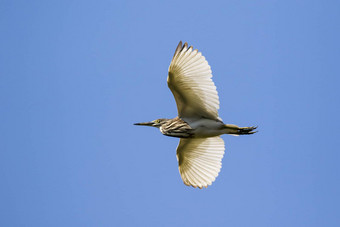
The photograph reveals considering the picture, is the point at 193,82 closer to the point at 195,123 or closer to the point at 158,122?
the point at 195,123

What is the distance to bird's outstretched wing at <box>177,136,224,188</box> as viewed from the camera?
8.62 meters

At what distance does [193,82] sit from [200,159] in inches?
68.8

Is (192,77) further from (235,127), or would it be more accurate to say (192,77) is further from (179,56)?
(235,127)

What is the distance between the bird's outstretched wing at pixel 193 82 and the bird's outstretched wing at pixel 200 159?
875 mm

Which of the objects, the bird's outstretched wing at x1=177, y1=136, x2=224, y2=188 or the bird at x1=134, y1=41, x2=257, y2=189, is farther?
the bird's outstretched wing at x1=177, y1=136, x2=224, y2=188

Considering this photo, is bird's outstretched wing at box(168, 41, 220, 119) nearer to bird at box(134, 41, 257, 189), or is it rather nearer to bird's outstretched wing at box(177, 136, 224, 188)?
bird at box(134, 41, 257, 189)

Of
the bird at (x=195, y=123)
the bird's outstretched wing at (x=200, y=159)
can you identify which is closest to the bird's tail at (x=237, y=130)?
the bird at (x=195, y=123)

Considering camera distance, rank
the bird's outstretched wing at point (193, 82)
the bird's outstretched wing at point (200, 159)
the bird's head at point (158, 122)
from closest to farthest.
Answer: the bird's outstretched wing at point (193, 82), the bird's head at point (158, 122), the bird's outstretched wing at point (200, 159)

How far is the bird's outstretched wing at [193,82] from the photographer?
7.48 metres

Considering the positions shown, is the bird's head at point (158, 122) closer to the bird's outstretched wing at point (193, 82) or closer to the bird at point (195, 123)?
the bird at point (195, 123)

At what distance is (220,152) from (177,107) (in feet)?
4.01

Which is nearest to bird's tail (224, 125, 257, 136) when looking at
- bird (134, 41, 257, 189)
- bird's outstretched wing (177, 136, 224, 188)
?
bird (134, 41, 257, 189)

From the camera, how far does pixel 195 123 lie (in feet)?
26.3

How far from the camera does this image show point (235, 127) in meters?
7.88
